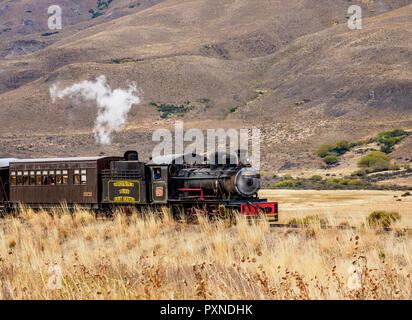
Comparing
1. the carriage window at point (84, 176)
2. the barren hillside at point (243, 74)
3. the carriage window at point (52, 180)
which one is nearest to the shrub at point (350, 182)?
the barren hillside at point (243, 74)

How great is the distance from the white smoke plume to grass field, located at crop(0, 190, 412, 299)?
57.9 m

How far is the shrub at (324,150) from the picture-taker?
57850mm

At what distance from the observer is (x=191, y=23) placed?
13650cm

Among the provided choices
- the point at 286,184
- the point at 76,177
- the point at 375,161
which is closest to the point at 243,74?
the point at 375,161

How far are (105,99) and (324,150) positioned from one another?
141 ft

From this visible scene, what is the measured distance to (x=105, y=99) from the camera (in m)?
88.1

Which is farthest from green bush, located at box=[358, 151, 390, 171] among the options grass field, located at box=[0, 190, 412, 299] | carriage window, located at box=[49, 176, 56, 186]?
grass field, located at box=[0, 190, 412, 299]

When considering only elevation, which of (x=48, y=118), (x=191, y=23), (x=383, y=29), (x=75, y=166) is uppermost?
(x=191, y=23)

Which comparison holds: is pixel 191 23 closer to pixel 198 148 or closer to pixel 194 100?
pixel 194 100

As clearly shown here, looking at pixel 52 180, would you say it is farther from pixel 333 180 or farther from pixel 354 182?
pixel 333 180
